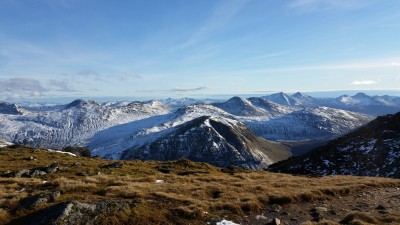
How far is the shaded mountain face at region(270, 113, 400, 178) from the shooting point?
9112 centimetres

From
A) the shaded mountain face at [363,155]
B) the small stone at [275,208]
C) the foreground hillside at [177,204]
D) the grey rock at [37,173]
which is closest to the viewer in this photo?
the foreground hillside at [177,204]

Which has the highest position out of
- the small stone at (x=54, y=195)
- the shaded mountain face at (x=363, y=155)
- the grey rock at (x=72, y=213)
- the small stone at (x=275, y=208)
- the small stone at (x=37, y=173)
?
the grey rock at (x=72, y=213)

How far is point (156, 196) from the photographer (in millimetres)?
27016

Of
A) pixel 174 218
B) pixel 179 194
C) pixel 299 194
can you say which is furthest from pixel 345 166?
pixel 174 218

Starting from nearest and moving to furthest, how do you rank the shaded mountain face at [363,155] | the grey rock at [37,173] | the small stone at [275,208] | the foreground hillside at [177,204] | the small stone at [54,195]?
the foreground hillside at [177,204]
the small stone at [54,195]
the small stone at [275,208]
the grey rock at [37,173]
the shaded mountain face at [363,155]

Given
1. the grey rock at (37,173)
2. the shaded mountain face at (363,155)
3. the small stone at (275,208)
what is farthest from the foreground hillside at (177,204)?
the shaded mountain face at (363,155)

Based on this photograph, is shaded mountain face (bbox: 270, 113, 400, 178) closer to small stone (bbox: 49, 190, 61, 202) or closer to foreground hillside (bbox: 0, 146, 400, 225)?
foreground hillside (bbox: 0, 146, 400, 225)

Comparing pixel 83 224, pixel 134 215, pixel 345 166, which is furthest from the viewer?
pixel 345 166

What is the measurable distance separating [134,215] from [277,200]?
1243 cm

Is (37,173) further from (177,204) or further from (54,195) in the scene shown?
(177,204)

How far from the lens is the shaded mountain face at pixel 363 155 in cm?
9112

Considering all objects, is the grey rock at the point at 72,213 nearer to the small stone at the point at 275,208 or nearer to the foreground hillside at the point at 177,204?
the foreground hillside at the point at 177,204

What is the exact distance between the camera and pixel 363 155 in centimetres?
10188

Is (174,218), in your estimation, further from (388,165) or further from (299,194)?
(388,165)
